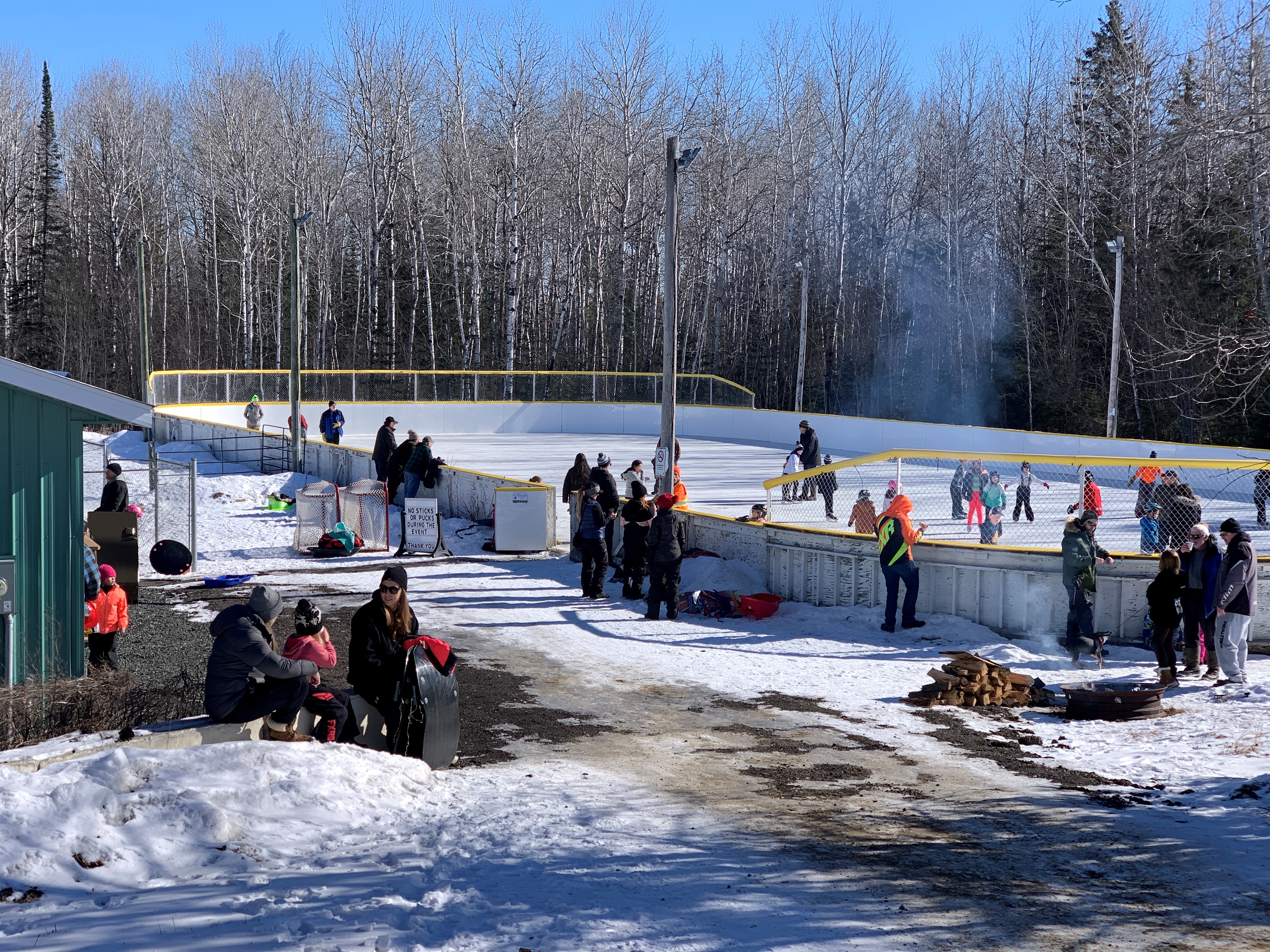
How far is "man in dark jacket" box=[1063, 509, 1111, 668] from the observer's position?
12.0 m

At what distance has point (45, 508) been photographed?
881 cm

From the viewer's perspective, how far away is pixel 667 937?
4984mm

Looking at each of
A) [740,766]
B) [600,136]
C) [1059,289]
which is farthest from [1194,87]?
[600,136]

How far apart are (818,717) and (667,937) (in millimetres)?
4824

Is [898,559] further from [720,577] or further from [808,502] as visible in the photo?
[808,502]

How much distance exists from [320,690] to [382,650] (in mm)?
452

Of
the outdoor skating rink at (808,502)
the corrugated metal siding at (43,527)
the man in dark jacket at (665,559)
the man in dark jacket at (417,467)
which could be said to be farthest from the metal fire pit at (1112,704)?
the man in dark jacket at (417,467)

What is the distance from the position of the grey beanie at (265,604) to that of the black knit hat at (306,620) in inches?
25.6

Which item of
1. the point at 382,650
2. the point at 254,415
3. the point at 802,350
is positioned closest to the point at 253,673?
the point at 382,650

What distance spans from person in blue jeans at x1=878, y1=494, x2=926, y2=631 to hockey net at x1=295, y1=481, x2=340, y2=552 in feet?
30.5

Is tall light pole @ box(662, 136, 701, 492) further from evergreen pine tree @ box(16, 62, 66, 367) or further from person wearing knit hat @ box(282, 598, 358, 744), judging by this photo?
evergreen pine tree @ box(16, 62, 66, 367)

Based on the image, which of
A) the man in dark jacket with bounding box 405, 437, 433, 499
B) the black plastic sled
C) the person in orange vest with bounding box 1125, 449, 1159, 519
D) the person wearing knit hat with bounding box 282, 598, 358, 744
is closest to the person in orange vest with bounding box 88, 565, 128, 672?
the person wearing knit hat with bounding box 282, 598, 358, 744

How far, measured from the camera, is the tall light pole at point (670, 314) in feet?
52.7

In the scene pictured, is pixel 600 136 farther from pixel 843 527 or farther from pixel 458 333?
pixel 843 527
